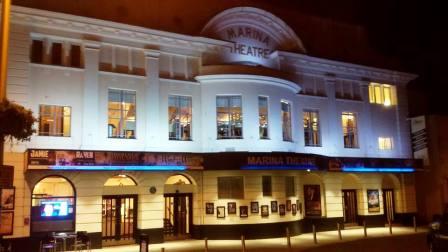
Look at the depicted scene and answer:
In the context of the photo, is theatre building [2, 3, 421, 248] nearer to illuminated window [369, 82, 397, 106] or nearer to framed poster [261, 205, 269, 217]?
framed poster [261, 205, 269, 217]

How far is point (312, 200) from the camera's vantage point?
27.9 metres

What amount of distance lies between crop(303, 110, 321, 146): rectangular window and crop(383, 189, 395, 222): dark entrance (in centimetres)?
689

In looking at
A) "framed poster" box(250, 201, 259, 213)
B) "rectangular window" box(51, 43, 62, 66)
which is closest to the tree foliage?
"rectangular window" box(51, 43, 62, 66)

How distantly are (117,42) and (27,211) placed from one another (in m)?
9.12

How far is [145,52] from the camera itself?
919 inches

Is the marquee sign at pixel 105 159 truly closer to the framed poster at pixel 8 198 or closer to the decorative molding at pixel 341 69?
the framed poster at pixel 8 198

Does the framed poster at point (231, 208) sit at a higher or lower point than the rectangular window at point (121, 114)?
lower

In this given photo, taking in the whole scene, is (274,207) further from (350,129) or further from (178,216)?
(350,129)

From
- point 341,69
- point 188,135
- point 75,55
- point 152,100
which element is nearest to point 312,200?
point 341,69

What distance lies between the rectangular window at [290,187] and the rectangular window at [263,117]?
9.12 ft

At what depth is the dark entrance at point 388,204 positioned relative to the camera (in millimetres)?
30778

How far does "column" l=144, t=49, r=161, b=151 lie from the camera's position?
2286cm

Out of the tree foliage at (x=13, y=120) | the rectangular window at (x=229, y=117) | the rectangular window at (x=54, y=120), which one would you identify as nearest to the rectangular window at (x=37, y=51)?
the rectangular window at (x=54, y=120)

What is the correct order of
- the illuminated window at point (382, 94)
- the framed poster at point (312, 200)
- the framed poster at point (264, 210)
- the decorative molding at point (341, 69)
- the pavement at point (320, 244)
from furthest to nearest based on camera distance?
the illuminated window at point (382, 94), the decorative molding at point (341, 69), the framed poster at point (312, 200), the framed poster at point (264, 210), the pavement at point (320, 244)
